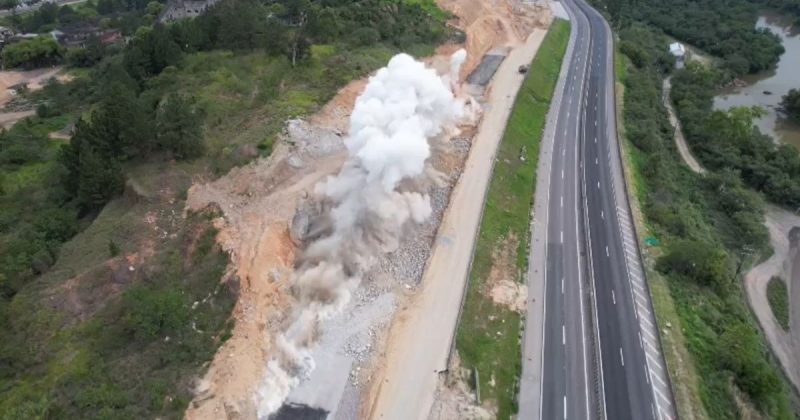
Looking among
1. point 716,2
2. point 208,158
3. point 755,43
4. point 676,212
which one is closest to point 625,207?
point 676,212

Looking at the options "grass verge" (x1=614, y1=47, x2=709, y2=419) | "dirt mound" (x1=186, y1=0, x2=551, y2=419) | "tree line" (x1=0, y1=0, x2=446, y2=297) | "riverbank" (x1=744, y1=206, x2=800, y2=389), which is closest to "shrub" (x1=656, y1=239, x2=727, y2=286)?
"grass verge" (x1=614, y1=47, x2=709, y2=419)

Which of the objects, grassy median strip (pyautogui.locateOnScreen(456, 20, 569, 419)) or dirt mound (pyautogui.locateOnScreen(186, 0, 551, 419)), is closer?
dirt mound (pyautogui.locateOnScreen(186, 0, 551, 419))

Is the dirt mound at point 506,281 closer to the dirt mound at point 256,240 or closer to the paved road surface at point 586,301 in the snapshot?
the paved road surface at point 586,301

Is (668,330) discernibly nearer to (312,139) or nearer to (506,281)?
(506,281)

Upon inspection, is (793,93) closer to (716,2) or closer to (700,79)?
(700,79)

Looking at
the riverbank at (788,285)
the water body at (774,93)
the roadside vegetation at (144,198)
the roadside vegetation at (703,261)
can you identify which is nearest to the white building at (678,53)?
the water body at (774,93)

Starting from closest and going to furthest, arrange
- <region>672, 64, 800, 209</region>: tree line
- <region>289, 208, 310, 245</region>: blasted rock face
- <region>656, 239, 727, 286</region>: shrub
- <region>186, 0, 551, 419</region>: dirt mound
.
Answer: <region>186, 0, 551, 419</region>: dirt mound < <region>289, 208, 310, 245</region>: blasted rock face < <region>656, 239, 727, 286</region>: shrub < <region>672, 64, 800, 209</region>: tree line

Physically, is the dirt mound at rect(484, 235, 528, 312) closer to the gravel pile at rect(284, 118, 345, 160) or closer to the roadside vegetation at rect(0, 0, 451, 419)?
the gravel pile at rect(284, 118, 345, 160)
